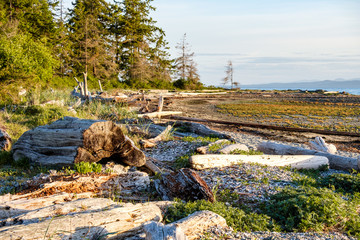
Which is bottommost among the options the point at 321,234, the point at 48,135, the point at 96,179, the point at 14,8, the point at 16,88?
the point at 321,234

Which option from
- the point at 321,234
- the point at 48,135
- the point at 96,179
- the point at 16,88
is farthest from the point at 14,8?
the point at 321,234

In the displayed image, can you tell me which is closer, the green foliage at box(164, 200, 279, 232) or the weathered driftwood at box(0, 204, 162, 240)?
the weathered driftwood at box(0, 204, 162, 240)

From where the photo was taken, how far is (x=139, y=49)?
4834cm

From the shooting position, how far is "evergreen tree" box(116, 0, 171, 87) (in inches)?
1788

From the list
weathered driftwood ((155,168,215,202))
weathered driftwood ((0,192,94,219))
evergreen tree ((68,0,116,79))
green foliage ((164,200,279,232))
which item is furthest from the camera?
evergreen tree ((68,0,116,79))

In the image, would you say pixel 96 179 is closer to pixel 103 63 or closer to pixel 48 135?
pixel 48 135

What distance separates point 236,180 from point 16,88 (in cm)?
1532

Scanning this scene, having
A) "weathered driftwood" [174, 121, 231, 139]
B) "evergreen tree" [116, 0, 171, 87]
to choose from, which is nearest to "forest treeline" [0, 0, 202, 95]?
"evergreen tree" [116, 0, 171, 87]

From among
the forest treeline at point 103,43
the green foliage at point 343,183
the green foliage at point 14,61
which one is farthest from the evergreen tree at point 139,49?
the green foliage at point 343,183

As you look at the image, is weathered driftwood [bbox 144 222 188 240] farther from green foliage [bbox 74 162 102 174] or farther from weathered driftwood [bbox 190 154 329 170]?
weathered driftwood [bbox 190 154 329 170]

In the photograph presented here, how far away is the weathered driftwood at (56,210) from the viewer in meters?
3.04

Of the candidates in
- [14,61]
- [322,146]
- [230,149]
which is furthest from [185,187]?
[14,61]

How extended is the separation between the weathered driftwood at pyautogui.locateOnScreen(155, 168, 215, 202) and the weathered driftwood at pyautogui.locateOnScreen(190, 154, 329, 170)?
56.7 inches

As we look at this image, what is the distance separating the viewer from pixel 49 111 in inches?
486
